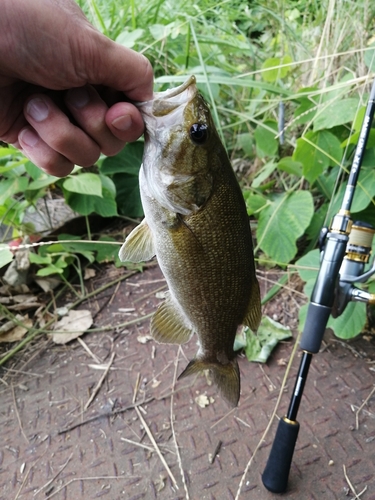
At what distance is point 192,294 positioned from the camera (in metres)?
0.97

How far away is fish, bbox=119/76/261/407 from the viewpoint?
0.84m

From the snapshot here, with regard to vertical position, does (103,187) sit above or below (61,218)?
above

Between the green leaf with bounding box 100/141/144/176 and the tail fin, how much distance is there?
1425 millimetres

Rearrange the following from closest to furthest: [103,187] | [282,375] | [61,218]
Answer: [282,375] < [103,187] < [61,218]

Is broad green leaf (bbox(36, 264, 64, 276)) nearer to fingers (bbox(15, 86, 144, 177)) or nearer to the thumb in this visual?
fingers (bbox(15, 86, 144, 177))

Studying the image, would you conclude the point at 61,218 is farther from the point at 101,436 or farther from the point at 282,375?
the point at 282,375

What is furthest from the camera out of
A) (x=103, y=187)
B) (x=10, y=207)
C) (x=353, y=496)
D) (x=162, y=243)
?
(x=103, y=187)

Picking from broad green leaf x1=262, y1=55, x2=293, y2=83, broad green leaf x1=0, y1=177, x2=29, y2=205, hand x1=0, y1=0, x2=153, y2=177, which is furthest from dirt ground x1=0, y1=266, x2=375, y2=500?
broad green leaf x1=262, y1=55, x2=293, y2=83

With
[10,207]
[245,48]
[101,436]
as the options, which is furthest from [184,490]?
[245,48]

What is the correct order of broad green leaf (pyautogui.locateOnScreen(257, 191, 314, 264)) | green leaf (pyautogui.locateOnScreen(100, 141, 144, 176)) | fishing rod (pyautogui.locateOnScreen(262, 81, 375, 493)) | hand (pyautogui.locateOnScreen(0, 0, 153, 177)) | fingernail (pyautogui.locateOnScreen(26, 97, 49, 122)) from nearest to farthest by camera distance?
hand (pyautogui.locateOnScreen(0, 0, 153, 177)), fingernail (pyautogui.locateOnScreen(26, 97, 49, 122)), fishing rod (pyautogui.locateOnScreen(262, 81, 375, 493)), broad green leaf (pyautogui.locateOnScreen(257, 191, 314, 264)), green leaf (pyautogui.locateOnScreen(100, 141, 144, 176))

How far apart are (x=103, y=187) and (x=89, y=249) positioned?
39 centimetres

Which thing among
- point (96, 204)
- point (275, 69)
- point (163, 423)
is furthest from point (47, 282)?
point (275, 69)

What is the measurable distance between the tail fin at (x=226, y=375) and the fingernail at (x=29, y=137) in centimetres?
77

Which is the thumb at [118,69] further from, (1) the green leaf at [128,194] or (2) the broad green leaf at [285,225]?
(1) the green leaf at [128,194]
